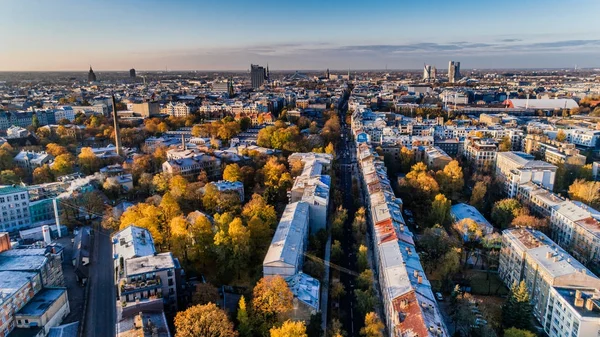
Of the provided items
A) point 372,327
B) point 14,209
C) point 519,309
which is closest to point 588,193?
point 519,309

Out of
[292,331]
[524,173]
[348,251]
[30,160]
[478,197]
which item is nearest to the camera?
[292,331]

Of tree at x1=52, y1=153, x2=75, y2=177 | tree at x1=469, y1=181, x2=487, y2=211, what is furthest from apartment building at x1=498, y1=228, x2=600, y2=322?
tree at x1=52, y1=153, x2=75, y2=177

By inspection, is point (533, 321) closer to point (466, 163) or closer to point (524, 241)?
point (524, 241)

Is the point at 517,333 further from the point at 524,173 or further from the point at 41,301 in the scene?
the point at 524,173

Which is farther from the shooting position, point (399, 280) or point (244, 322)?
point (399, 280)

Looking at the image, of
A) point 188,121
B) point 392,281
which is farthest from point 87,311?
point 188,121

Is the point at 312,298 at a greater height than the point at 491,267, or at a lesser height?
greater
